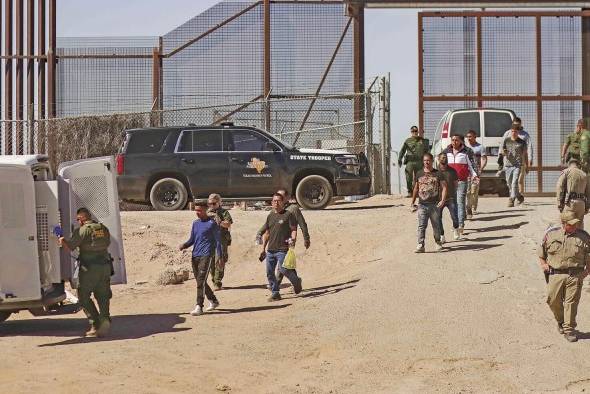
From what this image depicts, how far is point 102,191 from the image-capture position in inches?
609

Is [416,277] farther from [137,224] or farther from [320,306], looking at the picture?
[137,224]

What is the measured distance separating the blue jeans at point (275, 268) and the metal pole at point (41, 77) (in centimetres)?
1072

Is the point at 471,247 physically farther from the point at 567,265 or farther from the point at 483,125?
the point at 483,125

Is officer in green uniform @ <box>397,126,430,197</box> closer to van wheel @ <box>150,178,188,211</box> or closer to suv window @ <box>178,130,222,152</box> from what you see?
suv window @ <box>178,130,222,152</box>

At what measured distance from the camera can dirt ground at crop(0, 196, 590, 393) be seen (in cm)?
1180

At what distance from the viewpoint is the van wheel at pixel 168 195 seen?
2330cm

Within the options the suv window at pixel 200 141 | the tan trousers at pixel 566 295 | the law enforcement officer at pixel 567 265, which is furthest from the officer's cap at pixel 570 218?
the suv window at pixel 200 141

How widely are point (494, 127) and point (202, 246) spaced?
10.6 m

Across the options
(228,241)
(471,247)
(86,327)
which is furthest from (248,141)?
(86,327)

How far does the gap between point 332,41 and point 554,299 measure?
14.0 m

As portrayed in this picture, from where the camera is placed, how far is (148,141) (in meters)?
23.1

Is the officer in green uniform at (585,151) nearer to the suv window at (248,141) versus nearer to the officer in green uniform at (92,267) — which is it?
the suv window at (248,141)

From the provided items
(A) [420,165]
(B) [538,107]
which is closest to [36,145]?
(A) [420,165]

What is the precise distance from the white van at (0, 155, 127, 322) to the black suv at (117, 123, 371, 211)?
7.63m
